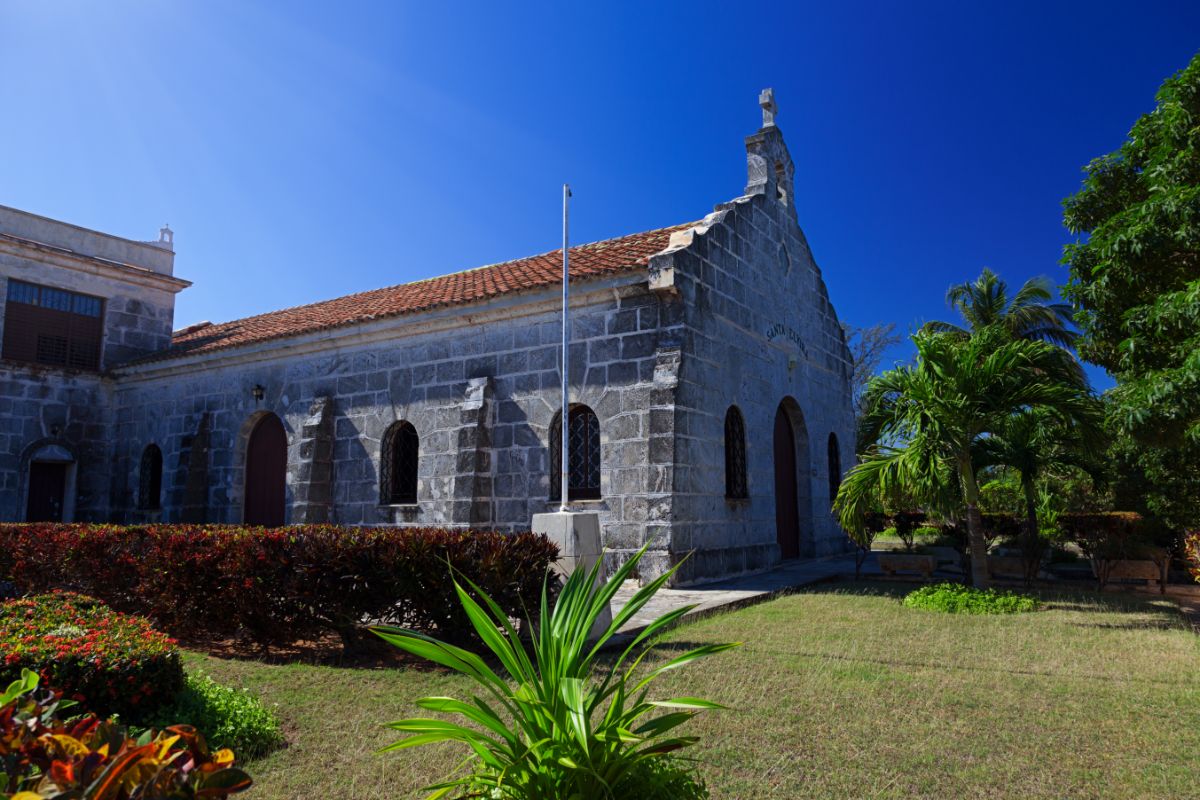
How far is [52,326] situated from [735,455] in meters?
16.8

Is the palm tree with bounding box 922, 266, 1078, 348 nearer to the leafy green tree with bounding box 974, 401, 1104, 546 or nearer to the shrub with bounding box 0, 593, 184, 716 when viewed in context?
the leafy green tree with bounding box 974, 401, 1104, 546

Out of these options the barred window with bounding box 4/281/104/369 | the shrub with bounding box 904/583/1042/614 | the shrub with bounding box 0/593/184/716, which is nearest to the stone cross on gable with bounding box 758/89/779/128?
the shrub with bounding box 904/583/1042/614

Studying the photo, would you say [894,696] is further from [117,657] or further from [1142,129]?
[1142,129]

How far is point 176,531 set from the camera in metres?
8.18

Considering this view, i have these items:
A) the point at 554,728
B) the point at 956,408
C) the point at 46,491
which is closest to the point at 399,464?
the point at 956,408

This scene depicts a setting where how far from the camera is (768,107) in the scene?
51.2ft

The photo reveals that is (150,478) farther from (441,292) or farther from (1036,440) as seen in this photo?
(1036,440)

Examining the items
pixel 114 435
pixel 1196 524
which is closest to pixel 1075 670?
pixel 1196 524

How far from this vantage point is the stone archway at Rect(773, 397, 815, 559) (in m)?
15.1

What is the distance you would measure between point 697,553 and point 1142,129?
8.32 meters

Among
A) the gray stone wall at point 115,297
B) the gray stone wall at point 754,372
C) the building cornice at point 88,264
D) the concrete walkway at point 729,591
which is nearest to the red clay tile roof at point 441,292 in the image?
the gray stone wall at point 115,297

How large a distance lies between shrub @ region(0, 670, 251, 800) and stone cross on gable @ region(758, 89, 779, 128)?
15.8 metres

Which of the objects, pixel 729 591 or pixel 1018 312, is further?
pixel 1018 312

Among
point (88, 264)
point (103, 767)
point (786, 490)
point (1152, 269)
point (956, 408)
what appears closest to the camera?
point (103, 767)
